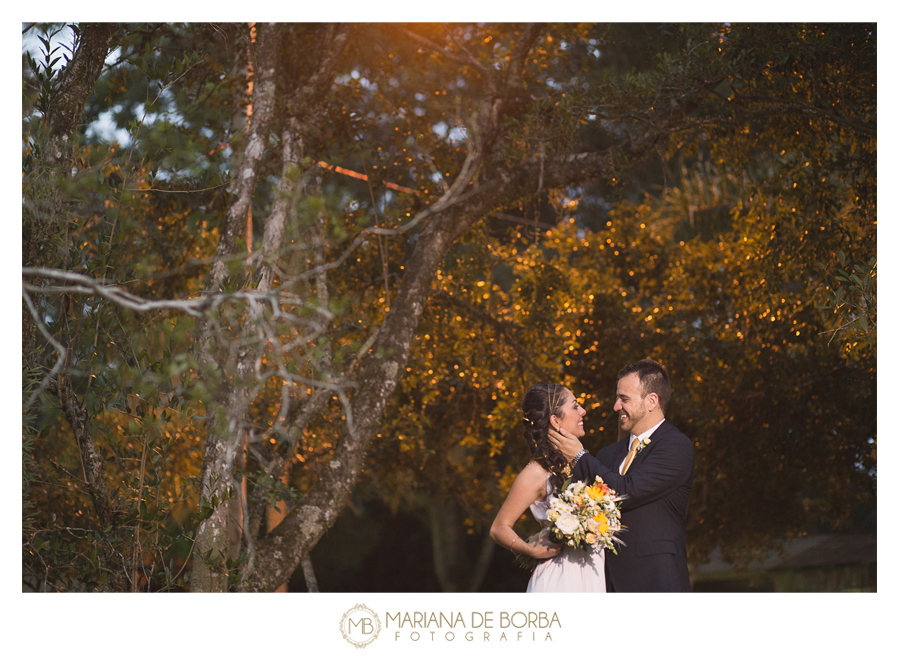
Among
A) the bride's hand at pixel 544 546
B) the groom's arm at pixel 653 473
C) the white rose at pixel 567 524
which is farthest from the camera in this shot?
the bride's hand at pixel 544 546

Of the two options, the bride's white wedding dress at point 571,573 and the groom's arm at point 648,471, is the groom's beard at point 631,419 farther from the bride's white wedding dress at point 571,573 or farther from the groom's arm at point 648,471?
the bride's white wedding dress at point 571,573

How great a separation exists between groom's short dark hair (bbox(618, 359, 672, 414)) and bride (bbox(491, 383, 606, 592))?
363mm

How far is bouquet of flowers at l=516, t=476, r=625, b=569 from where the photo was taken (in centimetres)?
279

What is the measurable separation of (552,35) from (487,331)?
7.61ft

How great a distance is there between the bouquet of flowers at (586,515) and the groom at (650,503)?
0.38 feet

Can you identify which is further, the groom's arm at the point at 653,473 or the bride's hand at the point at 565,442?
the bride's hand at the point at 565,442

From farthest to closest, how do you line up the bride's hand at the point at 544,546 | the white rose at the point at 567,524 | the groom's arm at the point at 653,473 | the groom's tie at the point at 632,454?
1. the groom's tie at the point at 632,454
2. the bride's hand at the point at 544,546
3. the groom's arm at the point at 653,473
4. the white rose at the point at 567,524

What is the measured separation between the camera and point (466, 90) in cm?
715

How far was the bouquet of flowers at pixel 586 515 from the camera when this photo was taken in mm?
2791
